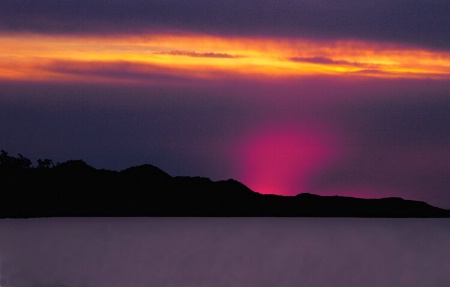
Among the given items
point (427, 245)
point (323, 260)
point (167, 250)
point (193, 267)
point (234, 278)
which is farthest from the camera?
point (427, 245)

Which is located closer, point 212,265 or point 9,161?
point 212,265

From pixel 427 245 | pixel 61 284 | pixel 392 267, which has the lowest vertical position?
pixel 61 284

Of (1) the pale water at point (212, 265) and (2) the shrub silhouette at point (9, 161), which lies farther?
(2) the shrub silhouette at point (9, 161)

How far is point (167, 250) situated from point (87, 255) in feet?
79.9

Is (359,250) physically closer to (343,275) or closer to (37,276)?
(343,275)

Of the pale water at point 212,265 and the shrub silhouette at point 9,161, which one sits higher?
the shrub silhouette at point 9,161

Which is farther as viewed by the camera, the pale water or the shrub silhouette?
the shrub silhouette

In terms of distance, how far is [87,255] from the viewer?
130000mm

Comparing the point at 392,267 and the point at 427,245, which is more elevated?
the point at 427,245

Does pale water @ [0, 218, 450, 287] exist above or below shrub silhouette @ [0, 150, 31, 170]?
below

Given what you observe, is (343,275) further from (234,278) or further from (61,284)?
(61,284)

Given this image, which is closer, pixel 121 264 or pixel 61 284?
pixel 61 284

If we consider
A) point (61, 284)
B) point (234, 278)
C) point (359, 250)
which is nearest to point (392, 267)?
point (234, 278)

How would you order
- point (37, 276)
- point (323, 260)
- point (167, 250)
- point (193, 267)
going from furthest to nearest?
point (167, 250) < point (323, 260) < point (193, 267) < point (37, 276)
